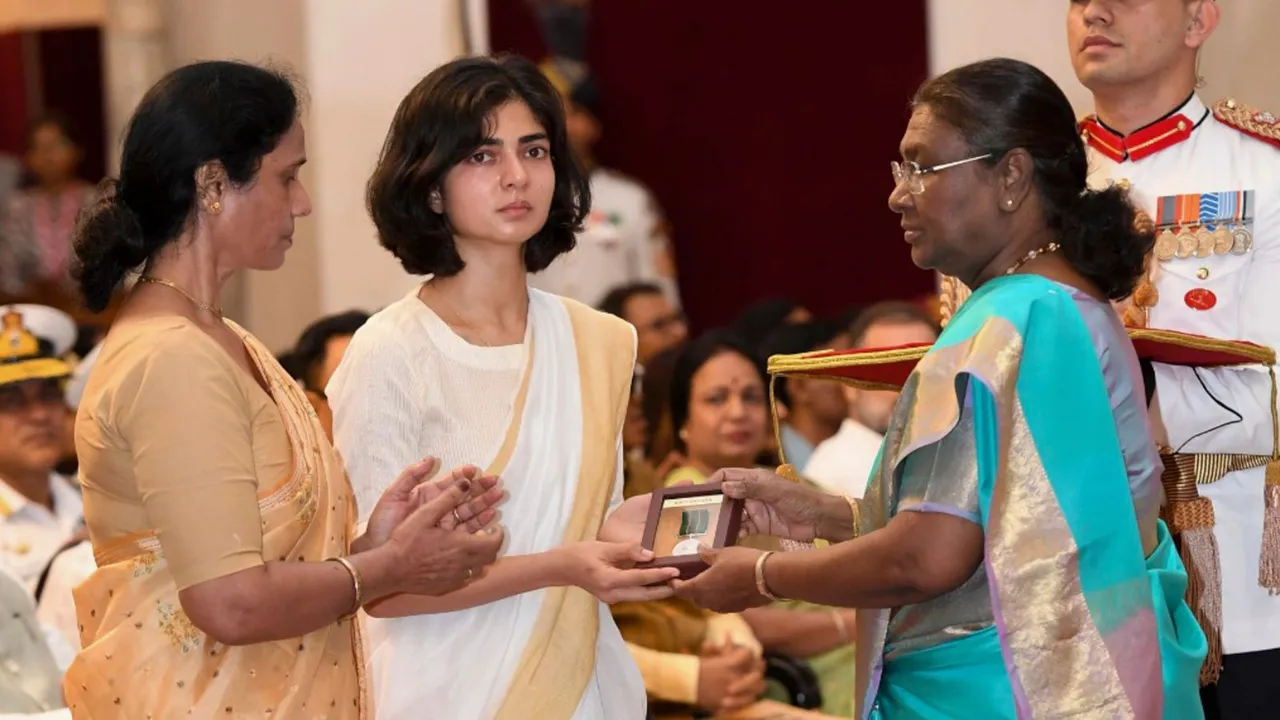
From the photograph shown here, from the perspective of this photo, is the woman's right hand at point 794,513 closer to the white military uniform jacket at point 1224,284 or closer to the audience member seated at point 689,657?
the white military uniform jacket at point 1224,284

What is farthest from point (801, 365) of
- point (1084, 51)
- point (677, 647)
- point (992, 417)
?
point (677, 647)

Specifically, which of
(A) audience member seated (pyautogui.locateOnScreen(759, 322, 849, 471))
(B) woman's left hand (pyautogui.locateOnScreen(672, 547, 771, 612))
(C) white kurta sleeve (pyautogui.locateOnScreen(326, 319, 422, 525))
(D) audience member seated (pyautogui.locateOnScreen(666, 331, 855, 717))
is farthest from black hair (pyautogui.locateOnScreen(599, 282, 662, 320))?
(B) woman's left hand (pyautogui.locateOnScreen(672, 547, 771, 612))

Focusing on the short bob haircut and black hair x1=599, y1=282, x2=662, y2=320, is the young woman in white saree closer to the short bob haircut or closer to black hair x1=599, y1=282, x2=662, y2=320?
the short bob haircut

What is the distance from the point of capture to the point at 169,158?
288cm

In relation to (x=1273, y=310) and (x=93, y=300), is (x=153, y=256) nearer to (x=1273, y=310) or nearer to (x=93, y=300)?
(x=93, y=300)

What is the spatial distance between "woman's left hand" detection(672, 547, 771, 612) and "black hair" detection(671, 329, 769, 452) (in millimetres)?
2480

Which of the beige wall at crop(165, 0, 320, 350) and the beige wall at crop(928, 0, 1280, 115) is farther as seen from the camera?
the beige wall at crop(165, 0, 320, 350)

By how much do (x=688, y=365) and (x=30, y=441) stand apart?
7.01 feet

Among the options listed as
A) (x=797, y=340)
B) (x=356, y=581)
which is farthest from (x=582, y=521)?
(x=797, y=340)

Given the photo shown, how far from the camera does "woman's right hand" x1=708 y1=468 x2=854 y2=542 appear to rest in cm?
337

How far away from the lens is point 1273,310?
12.1ft

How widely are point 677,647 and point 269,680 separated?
200 centimetres

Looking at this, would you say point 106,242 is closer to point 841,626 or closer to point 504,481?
point 504,481

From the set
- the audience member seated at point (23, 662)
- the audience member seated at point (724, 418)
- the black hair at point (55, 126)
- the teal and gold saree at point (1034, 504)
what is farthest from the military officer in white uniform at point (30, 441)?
the black hair at point (55, 126)
